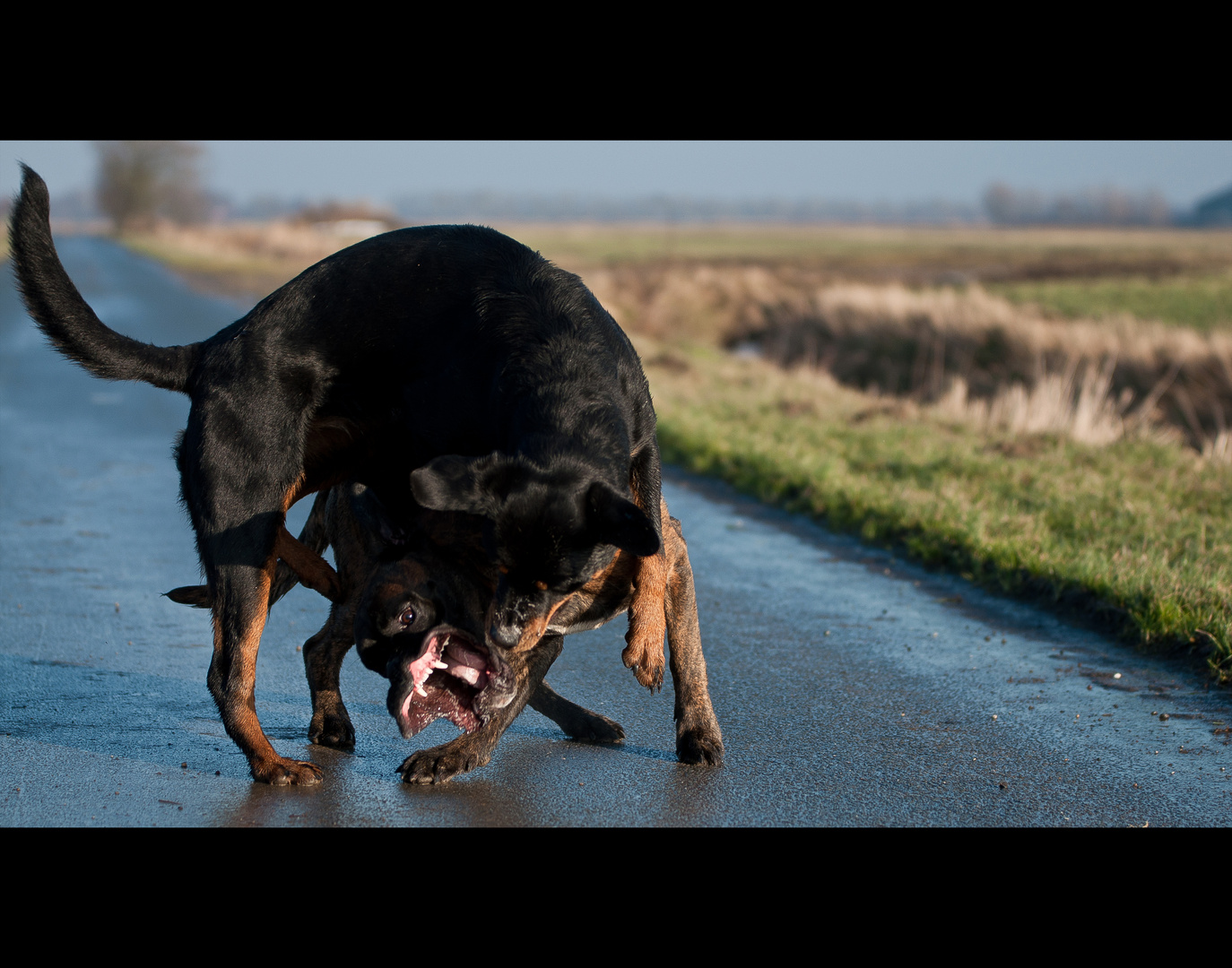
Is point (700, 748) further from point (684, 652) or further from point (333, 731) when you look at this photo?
point (333, 731)

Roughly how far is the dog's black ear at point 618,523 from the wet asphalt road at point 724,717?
0.89 meters

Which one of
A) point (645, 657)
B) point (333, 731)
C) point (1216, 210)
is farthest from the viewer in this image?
point (1216, 210)

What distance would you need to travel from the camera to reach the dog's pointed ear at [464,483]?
13.8ft

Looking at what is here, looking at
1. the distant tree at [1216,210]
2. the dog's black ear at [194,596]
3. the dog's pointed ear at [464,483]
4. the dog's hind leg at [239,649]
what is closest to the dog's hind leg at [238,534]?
the dog's hind leg at [239,649]

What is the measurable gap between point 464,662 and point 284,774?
74 centimetres

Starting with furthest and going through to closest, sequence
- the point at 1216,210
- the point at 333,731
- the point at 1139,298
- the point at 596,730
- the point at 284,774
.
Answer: the point at 1216,210 < the point at 1139,298 < the point at 596,730 < the point at 333,731 < the point at 284,774

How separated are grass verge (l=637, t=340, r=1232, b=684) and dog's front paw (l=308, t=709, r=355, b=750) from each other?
148 inches

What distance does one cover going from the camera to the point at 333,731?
16.6ft

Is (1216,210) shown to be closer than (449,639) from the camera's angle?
No

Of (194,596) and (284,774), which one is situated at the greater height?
(194,596)

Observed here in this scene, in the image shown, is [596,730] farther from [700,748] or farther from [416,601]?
[416,601]

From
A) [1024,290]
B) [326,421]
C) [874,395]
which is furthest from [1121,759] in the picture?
[1024,290]

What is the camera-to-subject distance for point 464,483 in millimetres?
4289

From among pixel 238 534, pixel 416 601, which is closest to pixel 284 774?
pixel 416 601
